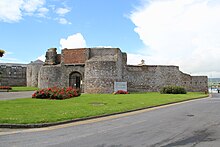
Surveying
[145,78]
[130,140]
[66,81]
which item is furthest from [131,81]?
[130,140]

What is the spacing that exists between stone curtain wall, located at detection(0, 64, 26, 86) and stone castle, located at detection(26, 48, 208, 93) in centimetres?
2364

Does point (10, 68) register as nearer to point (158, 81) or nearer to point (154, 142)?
point (158, 81)

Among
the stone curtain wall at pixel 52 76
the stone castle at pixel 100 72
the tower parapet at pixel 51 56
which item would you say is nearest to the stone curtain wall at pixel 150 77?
the stone castle at pixel 100 72

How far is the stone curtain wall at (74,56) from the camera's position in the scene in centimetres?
4387

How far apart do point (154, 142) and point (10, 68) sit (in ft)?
223

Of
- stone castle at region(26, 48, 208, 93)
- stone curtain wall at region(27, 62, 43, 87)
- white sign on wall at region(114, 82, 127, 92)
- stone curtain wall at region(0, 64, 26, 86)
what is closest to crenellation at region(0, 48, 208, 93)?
stone castle at region(26, 48, 208, 93)

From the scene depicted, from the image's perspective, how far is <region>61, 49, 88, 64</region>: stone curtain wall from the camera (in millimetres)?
43872

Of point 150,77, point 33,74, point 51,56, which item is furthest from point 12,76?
point 150,77

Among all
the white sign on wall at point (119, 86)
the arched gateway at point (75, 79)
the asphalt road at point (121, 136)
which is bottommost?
the asphalt road at point (121, 136)

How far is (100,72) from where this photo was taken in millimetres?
38594

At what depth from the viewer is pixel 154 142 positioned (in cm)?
773

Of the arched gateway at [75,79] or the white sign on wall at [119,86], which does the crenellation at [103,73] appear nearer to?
the arched gateway at [75,79]

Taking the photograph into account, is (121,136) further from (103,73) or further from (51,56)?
(51,56)

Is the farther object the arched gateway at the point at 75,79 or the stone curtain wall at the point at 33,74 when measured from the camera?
the stone curtain wall at the point at 33,74
